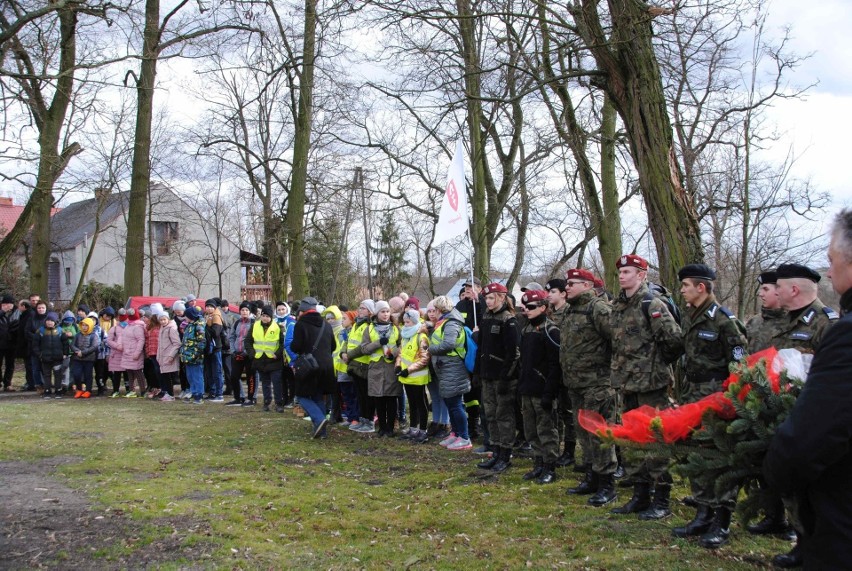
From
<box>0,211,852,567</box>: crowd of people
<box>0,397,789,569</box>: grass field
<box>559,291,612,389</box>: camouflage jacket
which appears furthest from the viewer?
<box>559,291,612,389</box>: camouflage jacket

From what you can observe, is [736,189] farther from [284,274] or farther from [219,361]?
[284,274]

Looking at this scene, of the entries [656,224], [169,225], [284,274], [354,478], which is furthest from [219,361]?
[169,225]

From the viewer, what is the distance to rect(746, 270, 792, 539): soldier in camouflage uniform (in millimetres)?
5910

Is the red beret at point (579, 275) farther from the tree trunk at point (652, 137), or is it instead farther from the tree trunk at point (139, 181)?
the tree trunk at point (139, 181)

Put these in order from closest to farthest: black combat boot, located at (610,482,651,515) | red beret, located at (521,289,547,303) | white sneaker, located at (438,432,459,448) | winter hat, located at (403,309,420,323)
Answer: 1. black combat boot, located at (610,482,651,515)
2. red beret, located at (521,289,547,303)
3. white sneaker, located at (438,432,459,448)
4. winter hat, located at (403,309,420,323)

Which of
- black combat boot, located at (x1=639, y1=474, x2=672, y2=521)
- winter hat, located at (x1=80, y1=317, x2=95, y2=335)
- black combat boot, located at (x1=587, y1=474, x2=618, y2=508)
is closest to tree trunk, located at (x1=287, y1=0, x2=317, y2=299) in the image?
winter hat, located at (x1=80, y1=317, x2=95, y2=335)

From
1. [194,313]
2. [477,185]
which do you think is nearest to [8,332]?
[194,313]

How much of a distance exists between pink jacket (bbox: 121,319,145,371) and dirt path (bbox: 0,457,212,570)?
8763mm

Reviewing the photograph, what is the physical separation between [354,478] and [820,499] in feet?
21.4

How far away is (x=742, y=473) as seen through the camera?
2.87 metres

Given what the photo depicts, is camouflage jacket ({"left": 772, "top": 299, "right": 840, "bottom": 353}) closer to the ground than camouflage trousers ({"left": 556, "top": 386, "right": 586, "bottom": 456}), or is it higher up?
higher up

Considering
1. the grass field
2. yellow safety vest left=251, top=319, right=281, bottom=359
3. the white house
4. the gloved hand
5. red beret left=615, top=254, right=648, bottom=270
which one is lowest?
the grass field

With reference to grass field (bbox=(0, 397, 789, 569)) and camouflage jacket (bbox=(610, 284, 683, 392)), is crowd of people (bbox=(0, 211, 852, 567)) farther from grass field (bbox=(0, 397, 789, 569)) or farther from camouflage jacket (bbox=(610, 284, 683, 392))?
grass field (bbox=(0, 397, 789, 569))

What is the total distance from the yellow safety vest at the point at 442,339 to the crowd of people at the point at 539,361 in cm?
2
